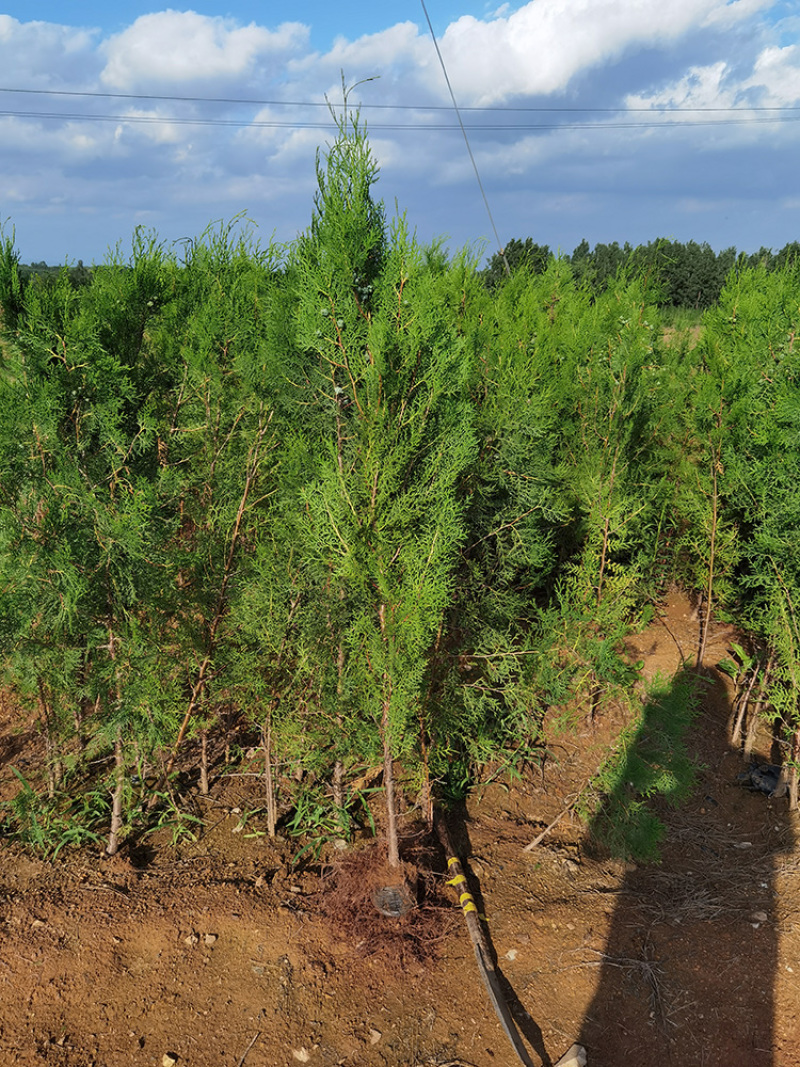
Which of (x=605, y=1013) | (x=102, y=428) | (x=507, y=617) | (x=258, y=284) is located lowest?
(x=605, y=1013)

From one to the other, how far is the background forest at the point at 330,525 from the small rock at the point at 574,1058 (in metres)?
1.27

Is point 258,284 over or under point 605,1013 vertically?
over

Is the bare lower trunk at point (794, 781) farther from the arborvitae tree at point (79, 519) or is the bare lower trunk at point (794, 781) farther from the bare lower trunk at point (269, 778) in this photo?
the arborvitae tree at point (79, 519)

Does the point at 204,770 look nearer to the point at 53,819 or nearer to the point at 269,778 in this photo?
the point at 269,778

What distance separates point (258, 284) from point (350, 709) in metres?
5.32

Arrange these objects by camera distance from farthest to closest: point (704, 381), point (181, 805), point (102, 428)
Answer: point (704, 381) → point (181, 805) → point (102, 428)

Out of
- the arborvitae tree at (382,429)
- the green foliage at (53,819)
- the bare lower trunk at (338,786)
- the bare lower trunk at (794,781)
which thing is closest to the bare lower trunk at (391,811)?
the arborvitae tree at (382,429)

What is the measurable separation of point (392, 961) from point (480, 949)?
0.50 m

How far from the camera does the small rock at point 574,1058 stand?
10.3 ft

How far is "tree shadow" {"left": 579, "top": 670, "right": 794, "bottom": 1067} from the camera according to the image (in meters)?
3.35

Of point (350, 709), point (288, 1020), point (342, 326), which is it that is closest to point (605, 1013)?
point (288, 1020)

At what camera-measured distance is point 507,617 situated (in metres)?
4.59

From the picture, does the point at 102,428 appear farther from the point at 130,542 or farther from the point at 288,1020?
the point at 288,1020

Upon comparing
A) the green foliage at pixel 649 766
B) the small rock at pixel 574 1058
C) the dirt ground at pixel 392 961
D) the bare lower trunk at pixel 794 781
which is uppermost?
the green foliage at pixel 649 766
